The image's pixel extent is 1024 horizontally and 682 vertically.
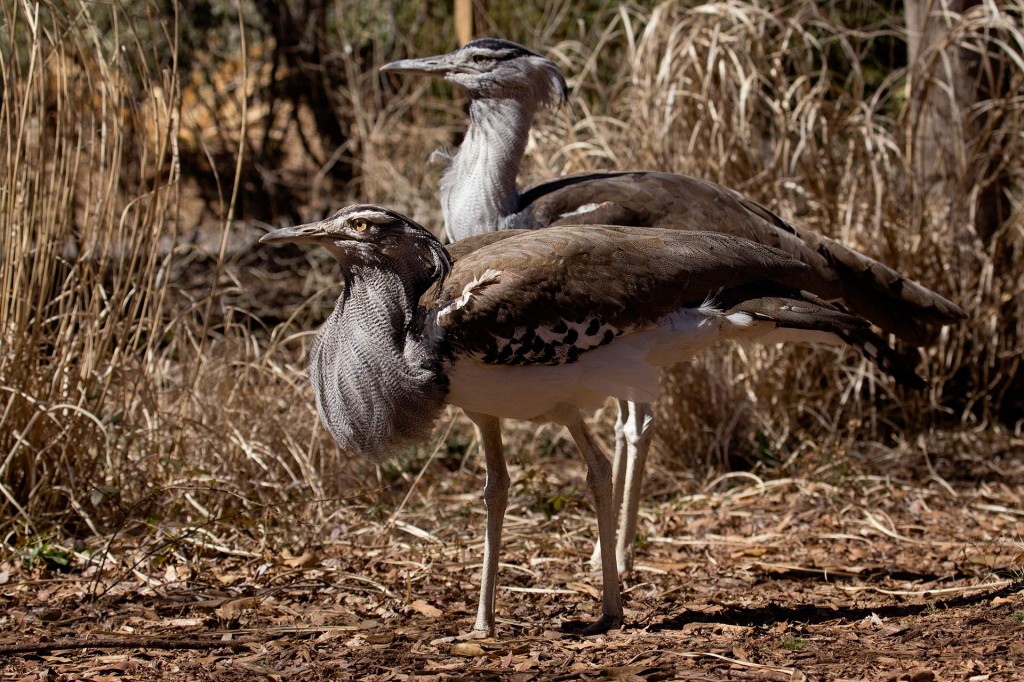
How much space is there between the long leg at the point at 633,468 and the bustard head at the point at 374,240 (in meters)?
1.19

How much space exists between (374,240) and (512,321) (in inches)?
17.3

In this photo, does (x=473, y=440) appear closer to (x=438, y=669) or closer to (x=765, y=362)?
(x=765, y=362)

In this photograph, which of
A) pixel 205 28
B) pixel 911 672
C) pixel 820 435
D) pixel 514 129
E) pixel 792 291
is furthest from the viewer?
pixel 205 28

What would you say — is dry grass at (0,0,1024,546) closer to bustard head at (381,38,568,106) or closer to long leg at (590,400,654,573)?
bustard head at (381,38,568,106)

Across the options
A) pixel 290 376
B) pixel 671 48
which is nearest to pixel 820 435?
pixel 671 48

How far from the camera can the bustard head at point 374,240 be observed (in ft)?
10.2

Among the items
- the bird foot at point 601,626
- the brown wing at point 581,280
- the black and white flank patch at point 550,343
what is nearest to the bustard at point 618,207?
the brown wing at point 581,280

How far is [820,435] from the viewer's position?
522 cm

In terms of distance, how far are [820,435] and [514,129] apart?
6.72 ft

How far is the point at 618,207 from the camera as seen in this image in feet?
12.7

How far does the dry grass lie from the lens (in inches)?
157

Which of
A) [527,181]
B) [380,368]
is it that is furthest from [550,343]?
[527,181]

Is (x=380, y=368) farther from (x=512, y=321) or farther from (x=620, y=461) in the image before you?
(x=620, y=461)

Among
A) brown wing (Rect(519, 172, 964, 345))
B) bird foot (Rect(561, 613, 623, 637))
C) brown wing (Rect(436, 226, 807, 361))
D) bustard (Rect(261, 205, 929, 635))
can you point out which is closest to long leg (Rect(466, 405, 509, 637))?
bustard (Rect(261, 205, 929, 635))
